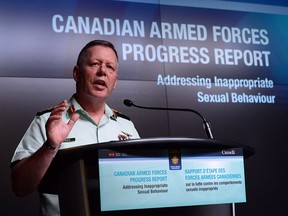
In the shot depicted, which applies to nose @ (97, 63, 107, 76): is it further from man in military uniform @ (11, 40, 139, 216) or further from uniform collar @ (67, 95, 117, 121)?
uniform collar @ (67, 95, 117, 121)

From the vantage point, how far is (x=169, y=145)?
52.9 inches

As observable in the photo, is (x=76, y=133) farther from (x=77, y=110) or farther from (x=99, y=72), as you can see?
(x=99, y=72)

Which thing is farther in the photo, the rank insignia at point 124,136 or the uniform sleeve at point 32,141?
the rank insignia at point 124,136

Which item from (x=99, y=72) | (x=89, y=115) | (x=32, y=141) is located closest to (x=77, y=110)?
(x=89, y=115)

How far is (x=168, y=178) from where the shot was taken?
4.43ft

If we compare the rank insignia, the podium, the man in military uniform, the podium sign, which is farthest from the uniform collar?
the podium sign

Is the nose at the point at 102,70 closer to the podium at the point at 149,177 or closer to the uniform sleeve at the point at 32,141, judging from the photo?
the uniform sleeve at the point at 32,141

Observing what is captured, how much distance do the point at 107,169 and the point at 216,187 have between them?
34 centimetres

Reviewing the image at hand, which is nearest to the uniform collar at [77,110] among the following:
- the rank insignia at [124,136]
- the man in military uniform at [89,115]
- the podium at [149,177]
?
the man in military uniform at [89,115]

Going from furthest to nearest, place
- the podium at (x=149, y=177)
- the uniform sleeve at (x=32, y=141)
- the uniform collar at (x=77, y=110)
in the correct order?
the uniform collar at (x=77, y=110) → the uniform sleeve at (x=32, y=141) → the podium at (x=149, y=177)

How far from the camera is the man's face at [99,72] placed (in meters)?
2.32

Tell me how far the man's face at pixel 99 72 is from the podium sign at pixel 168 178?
39.0 inches

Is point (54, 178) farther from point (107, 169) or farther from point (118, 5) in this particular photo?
point (118, 5)

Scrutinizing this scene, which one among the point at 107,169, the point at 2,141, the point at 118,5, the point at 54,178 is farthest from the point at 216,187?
the point at 118,5
